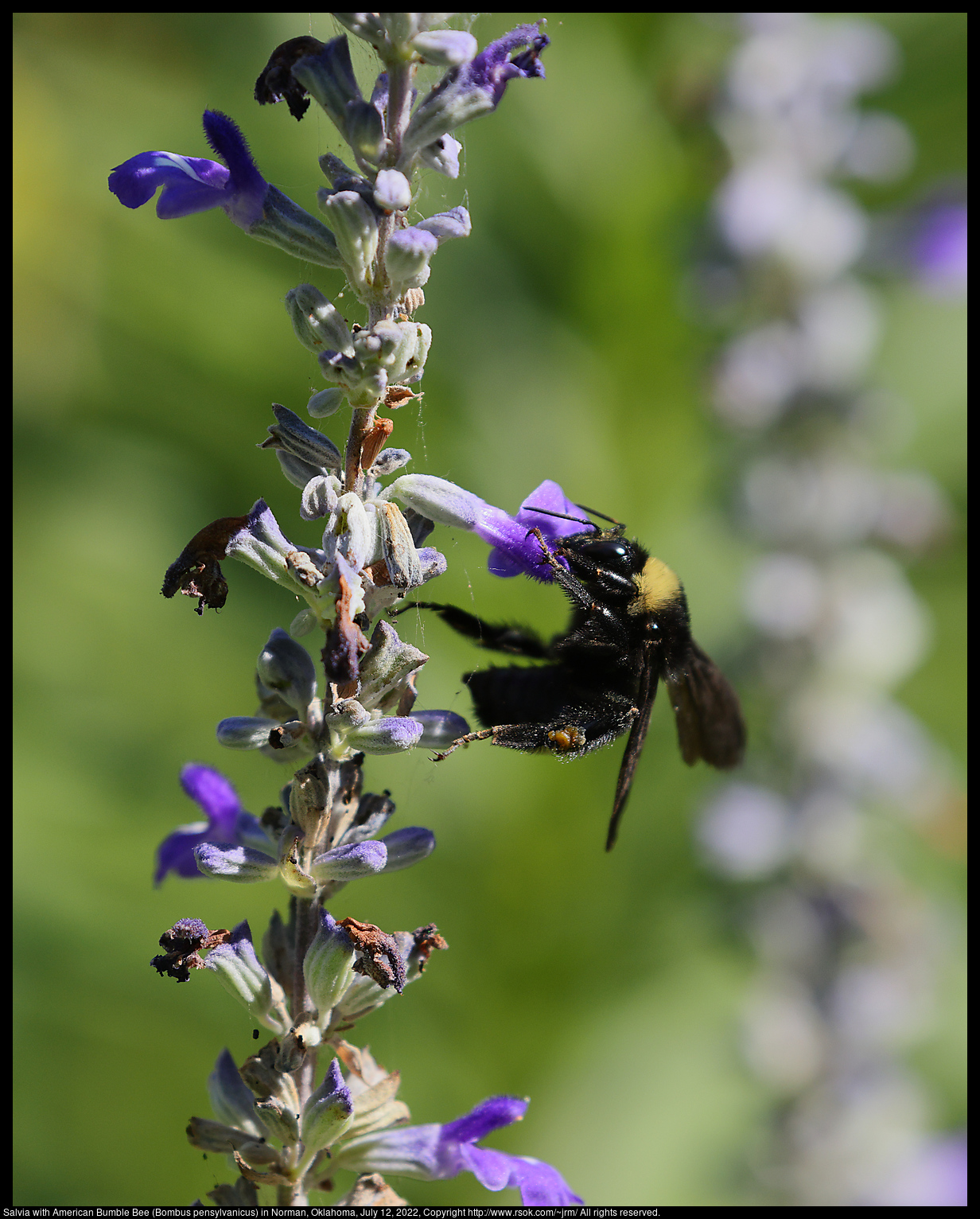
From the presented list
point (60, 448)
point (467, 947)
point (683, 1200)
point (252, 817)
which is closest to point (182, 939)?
point (252, 817)

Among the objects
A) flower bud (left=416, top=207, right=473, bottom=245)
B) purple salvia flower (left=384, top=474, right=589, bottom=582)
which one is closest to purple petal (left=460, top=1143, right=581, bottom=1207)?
purple salvia flower (left=384, top=474, right=589, bottom=582)

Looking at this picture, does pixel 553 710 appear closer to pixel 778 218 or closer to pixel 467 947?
pixel 467 947

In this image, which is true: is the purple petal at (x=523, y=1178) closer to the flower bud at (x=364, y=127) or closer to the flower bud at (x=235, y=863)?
the flower bud at (x=235, y=863)

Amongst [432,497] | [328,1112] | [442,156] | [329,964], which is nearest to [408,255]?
[442,156]

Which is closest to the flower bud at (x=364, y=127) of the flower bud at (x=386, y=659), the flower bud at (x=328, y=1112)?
the flower bud at (x=386, y=659)

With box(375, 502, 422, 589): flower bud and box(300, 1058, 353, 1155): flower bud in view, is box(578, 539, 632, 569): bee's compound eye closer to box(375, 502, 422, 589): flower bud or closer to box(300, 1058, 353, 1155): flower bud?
box(375, 502, 422, 589): flower bud

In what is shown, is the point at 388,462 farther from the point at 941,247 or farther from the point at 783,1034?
the point at 941,247
